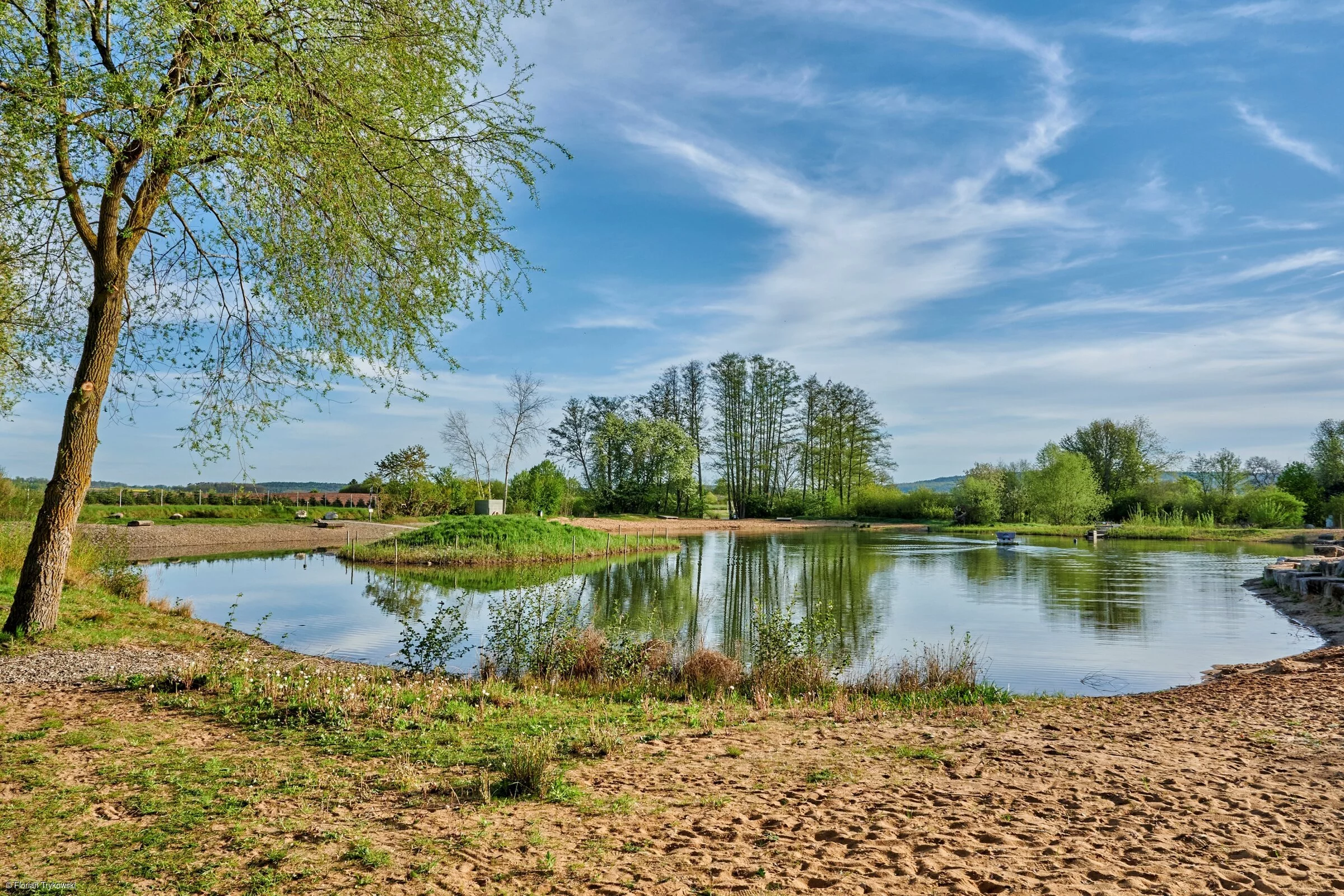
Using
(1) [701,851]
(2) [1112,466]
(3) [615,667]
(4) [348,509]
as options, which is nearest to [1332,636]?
(3) [615,667]

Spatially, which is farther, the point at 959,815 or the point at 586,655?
the point at 586,655

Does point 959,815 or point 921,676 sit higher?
point 959,815

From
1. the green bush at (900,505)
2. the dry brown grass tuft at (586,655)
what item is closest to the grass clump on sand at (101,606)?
the dry brown grass tuft at (586,655)

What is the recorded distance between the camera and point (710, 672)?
946cm

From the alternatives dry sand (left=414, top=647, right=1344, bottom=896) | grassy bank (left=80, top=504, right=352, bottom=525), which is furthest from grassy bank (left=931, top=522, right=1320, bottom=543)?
dry sand (left=414, top=647, right=1344, bottom=896)

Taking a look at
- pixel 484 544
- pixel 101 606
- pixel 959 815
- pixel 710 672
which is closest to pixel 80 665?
pixel 101 606

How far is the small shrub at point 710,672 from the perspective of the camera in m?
9.26

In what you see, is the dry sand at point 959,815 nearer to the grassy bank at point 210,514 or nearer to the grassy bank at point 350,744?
the grassy bank at point 350,744

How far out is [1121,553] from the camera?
3366cm

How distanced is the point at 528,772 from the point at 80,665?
595 centimetres

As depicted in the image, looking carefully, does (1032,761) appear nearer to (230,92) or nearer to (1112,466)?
(230,92)

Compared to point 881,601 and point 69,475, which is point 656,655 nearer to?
point 69,475

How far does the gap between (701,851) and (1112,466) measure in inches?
2715

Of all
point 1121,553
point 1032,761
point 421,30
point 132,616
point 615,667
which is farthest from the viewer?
point 1121,553
